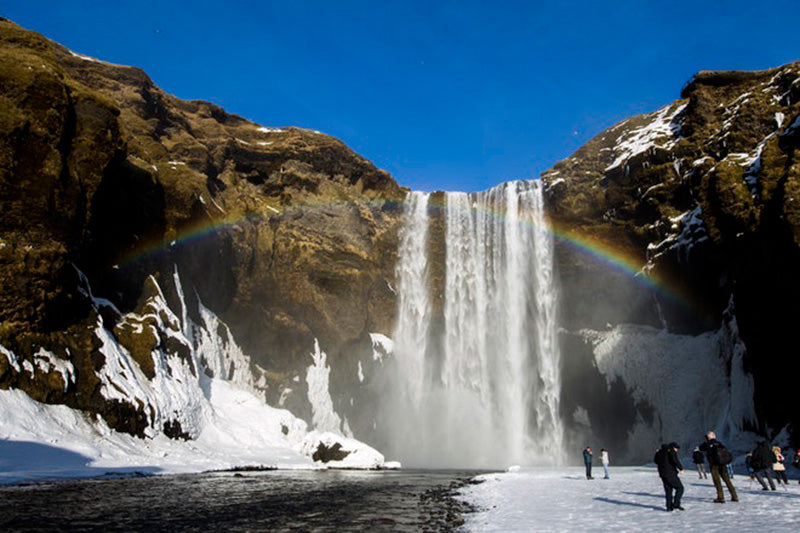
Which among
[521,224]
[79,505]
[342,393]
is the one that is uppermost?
[521,224]

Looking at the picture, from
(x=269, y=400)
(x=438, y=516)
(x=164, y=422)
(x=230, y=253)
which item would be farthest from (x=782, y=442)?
(x=230, y=253)

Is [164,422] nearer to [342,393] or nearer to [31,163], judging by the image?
[31,163]

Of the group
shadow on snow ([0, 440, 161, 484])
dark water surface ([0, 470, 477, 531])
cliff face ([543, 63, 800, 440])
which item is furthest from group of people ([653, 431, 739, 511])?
shadow on snow ([0, 440, 161, 484])

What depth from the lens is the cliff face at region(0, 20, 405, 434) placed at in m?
31.3

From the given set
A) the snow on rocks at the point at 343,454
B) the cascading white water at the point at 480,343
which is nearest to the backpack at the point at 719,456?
the snow on rocks at the point at 343,454

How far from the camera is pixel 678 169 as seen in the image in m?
50.0

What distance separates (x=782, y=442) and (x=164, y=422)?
120 ft

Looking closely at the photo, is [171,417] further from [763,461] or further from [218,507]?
[763,461]

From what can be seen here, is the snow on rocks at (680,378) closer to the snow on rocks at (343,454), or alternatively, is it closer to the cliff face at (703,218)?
the cliff face at (703,218)

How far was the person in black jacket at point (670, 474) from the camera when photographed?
1379 centimetres

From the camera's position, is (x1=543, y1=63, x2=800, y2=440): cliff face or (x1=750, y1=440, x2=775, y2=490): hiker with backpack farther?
(x1=543, y1=63, x2=800, y2=440): cliff face

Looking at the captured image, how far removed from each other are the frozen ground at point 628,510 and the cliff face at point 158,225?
25848 mm

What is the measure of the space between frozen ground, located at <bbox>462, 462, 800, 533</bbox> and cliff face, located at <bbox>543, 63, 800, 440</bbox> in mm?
14218

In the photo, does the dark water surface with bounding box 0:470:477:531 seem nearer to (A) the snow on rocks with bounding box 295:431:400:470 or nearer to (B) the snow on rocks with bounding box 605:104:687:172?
(A) the snow on rocks with bounding box 295:431:400:470
